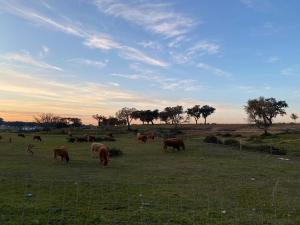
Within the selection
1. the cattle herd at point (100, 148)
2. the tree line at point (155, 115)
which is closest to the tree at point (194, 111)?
the tree line at point (155, 115)

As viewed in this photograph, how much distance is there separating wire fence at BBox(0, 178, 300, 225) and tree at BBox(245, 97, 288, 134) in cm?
8460

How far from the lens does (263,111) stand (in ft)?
332

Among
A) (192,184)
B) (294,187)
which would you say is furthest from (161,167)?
(294,187)

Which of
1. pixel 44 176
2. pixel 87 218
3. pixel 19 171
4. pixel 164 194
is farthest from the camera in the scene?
pixel 19 171

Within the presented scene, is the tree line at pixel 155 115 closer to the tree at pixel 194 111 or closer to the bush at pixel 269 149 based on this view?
the tree at pixel 194 111

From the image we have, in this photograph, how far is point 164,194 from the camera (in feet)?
55.3

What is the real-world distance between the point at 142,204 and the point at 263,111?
9108 centimetres

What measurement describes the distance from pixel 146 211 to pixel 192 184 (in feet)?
23.6

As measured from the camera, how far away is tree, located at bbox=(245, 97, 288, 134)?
10153cm

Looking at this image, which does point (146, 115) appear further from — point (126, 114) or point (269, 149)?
point (269, 149)

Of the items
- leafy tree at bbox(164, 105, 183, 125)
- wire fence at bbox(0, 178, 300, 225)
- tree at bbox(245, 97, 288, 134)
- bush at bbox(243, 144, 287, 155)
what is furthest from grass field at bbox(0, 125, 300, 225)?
leafy tree at bbox(164, 105, 183, 125)

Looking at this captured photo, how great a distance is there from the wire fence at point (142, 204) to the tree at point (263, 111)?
8460 cm

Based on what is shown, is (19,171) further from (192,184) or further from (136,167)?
(192,184)

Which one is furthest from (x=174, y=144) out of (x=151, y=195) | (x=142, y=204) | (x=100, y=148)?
(x=142, y=204)
